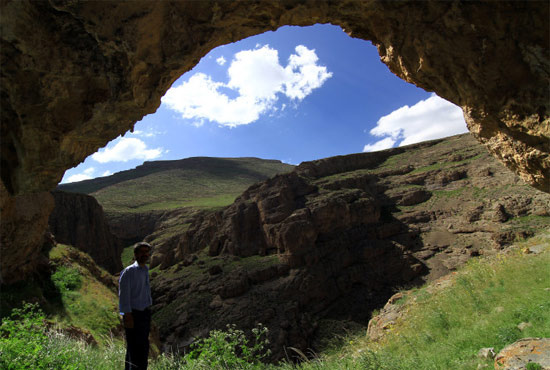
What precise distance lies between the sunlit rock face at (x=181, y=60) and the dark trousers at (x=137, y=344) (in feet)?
11.8

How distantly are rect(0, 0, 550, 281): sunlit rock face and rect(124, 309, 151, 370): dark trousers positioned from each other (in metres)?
3.60

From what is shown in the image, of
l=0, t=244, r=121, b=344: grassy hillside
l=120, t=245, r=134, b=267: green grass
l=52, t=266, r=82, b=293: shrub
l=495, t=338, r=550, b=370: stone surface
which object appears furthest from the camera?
l=120, t=245, r=134, b=267: green grass

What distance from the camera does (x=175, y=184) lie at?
10869cm

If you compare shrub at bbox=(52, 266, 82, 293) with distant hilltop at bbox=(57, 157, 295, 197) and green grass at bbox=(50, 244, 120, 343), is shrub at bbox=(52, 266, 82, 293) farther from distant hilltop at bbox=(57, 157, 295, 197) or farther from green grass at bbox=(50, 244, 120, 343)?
distant hilltop at bbox=(57, 157, 295, 197)

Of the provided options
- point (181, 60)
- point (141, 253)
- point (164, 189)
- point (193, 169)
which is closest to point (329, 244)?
point (181, 60)

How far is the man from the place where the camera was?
4398mm

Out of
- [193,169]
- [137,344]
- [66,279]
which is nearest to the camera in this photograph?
[137,344]

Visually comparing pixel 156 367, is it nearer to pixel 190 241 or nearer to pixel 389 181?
pixel 190 241

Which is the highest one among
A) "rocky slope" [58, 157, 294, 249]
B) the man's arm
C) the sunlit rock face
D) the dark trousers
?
"rocky slope" [58, 157, 294, 249]

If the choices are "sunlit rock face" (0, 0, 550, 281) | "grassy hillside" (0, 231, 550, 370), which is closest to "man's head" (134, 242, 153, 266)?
"grassy hillside" (0, 231, 550, 370)

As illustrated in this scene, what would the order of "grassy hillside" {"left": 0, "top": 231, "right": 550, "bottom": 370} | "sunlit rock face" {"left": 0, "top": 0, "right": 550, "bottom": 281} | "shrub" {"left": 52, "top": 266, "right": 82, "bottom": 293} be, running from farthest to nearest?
"shrub" {"left": 52, "top": 266, "right": 82, "bottom": 293} → "sunlit rock face" {"left": 0, "top": 0, "right": 550, "bottom": 281} → "grassy hillside" {"left": 0, "top": 231, "right": 550, "bottom": 370}

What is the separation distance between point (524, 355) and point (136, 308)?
533 cm

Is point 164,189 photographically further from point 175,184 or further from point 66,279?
point 66,279

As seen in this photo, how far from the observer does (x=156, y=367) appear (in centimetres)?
499
